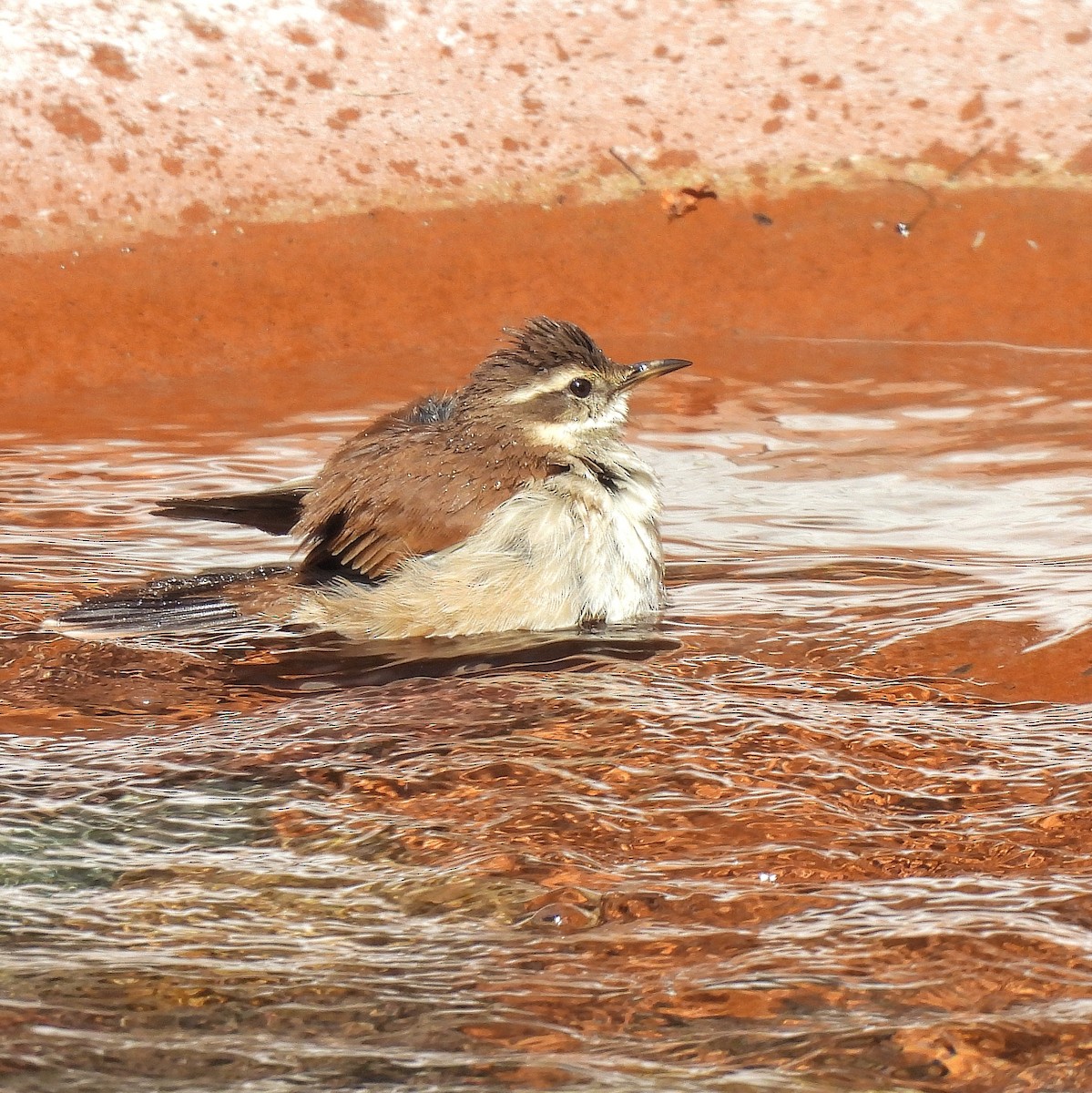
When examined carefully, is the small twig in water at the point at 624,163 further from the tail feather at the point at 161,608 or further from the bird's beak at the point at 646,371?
the tail feather at the point at 161,608

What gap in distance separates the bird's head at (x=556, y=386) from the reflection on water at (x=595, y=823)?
1.83 ft

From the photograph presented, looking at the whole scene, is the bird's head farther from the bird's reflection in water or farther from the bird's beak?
the bird's reflection in water

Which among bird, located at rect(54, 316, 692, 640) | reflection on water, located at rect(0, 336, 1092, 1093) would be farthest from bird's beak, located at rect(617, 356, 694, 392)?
reflection on water, located at rect(0, 336, 1092, 1093)

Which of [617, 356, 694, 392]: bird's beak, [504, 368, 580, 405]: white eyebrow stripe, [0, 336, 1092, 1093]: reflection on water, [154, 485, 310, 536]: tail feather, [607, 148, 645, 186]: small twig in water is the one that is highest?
[607, 148, 645, 186]: small twig in water

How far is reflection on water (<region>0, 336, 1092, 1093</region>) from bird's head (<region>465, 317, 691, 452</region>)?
1.83 ft

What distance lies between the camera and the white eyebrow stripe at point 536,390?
6.41 m

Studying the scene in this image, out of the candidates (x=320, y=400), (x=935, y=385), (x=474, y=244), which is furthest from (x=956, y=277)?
(x=320, y=400)

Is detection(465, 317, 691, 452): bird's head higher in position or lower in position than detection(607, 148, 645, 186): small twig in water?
lower

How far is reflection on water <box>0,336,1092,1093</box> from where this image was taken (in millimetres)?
2859

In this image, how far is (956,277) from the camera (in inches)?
373

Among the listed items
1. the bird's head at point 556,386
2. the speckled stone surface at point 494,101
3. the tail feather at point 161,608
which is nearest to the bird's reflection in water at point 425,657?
the tail feather at point 161,608

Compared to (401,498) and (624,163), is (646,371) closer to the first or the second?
(401,498)

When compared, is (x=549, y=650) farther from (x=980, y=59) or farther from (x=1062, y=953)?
(x=980, y=59)

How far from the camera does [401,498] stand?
586 centimetres
